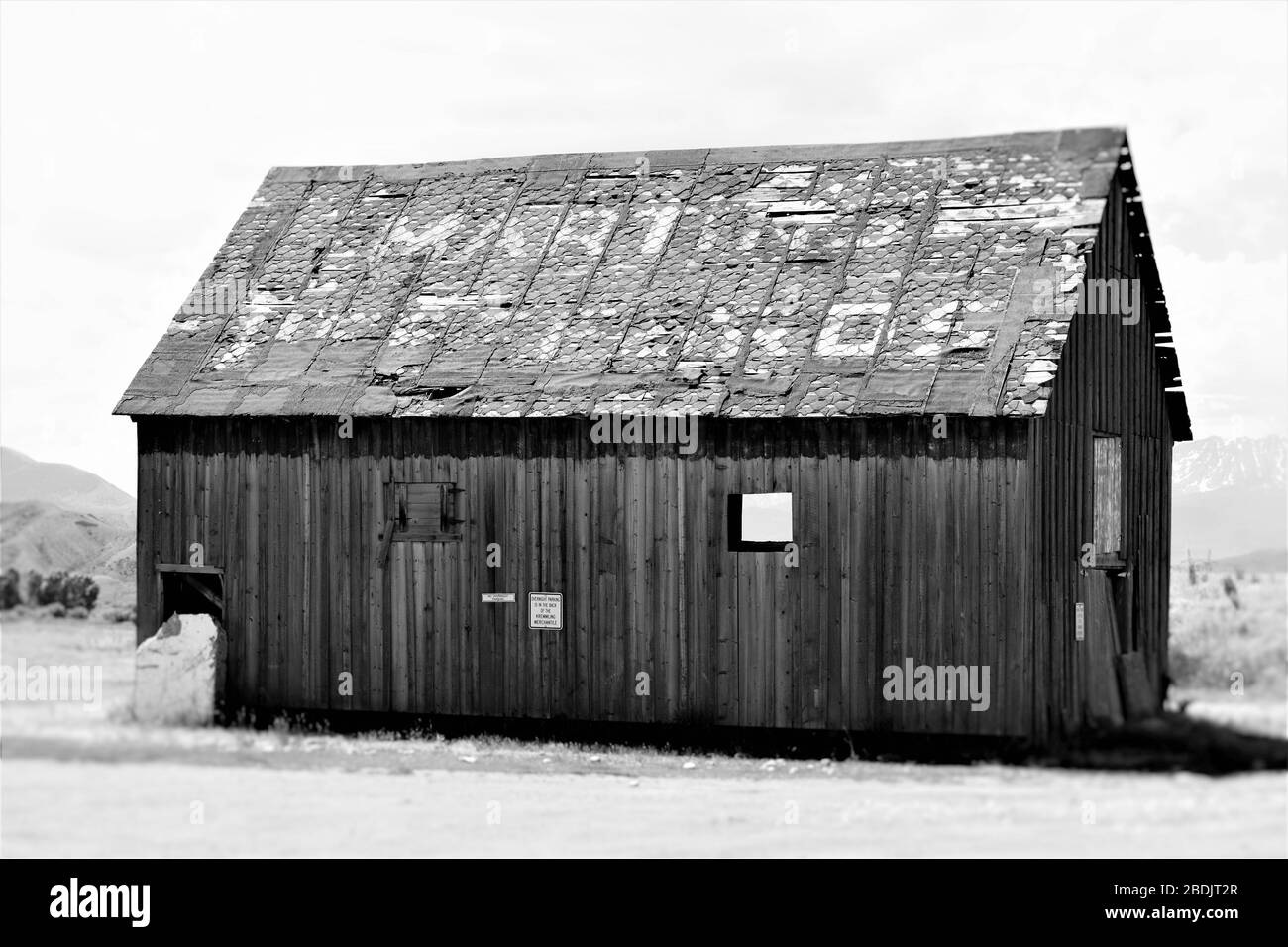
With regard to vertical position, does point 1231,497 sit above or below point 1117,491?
above

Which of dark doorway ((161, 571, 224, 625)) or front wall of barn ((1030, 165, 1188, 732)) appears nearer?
front wall of barn ((1030, 165, 1188, 732))

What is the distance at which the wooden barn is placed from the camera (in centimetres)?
2086

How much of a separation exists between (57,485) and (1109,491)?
2173 inches

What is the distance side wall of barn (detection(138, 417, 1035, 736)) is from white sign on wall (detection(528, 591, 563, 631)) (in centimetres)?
10

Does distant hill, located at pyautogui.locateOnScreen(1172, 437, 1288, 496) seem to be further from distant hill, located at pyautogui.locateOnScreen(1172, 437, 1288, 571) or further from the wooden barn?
the wooden barn

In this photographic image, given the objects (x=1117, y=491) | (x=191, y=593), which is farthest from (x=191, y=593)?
(x=1117, y=491)

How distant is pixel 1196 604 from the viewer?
3744 centimetres

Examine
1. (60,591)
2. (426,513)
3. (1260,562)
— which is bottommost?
(60,591)

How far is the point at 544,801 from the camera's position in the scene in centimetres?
1770

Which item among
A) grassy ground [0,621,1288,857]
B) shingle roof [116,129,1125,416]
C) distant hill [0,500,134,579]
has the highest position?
shingle roof [116,129,1125,416]

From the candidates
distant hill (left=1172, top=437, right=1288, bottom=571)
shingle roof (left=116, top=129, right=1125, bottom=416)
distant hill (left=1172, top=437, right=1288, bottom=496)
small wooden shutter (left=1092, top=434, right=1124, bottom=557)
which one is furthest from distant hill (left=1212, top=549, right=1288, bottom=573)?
distant hill (left=1172, top=437, right=1288, bottom=496)

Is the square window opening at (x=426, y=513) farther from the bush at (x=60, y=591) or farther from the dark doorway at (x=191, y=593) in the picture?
the bush at (x=60, y=591)

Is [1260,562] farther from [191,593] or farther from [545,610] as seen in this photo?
[191,593]

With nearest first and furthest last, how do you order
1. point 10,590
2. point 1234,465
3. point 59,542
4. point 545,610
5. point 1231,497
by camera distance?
point 545,610 < point 10,590 < point 59,542 < point 1231,497 < point 1234,465
